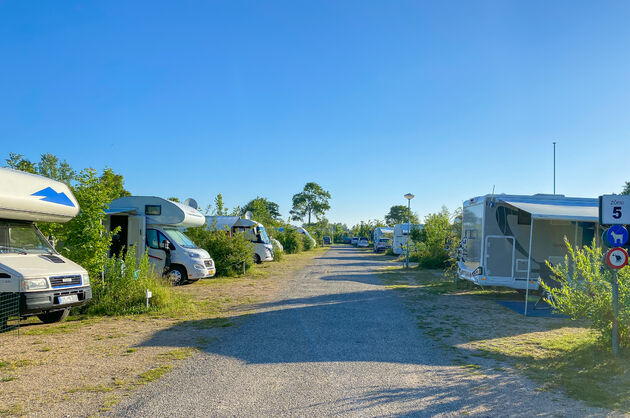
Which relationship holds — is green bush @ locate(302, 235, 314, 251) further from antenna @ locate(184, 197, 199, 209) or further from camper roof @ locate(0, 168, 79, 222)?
camper roof @ locate(0, 168, 79, 222)

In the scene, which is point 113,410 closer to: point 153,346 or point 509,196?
point 153,346

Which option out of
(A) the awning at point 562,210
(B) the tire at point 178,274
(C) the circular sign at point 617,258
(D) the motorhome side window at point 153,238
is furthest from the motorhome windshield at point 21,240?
(A) the awning at point 562,210

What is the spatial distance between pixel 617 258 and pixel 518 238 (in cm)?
588

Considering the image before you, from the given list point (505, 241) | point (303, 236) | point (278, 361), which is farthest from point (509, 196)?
point (303, 236)

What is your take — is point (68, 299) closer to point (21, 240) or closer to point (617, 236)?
point (21, 240)

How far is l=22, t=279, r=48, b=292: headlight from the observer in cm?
727

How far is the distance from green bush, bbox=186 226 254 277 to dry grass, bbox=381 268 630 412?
852 cm

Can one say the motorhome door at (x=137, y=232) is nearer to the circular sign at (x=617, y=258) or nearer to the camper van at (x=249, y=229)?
the camper van at (x=249, y=229)

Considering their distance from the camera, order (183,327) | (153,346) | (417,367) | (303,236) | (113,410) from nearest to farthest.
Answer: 1. (113,410)
2. (417,367)
3. (153,346)
4. (183,327)
5. (303,236)

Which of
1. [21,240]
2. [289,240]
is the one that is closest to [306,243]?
[289,240]

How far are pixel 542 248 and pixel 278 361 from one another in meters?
9.05

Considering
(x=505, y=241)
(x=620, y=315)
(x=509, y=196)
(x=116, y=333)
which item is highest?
(x=509, y=196)

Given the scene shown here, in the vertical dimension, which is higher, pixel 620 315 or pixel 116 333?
pixel 620 315

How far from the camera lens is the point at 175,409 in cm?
447
